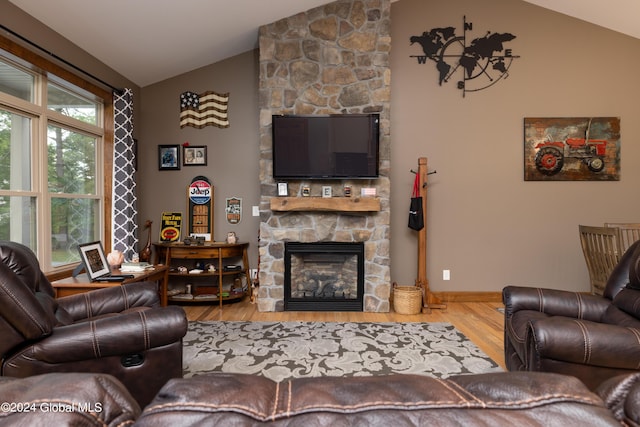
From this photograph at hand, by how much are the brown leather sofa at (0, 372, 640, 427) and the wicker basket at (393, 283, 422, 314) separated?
3295 millimetres

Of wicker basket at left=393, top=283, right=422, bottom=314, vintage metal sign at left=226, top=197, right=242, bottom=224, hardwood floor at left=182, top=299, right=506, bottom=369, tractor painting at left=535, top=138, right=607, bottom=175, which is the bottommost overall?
hardwood floor at left=182, top=299, right=506, bottom=369

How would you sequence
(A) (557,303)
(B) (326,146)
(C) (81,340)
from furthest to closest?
1. (B) (326,146)
2. (A) (557,303)
3. (C) (81,340)

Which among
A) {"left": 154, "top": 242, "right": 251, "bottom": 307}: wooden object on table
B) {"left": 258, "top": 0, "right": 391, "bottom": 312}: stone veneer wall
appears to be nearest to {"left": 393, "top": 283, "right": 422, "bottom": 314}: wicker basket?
{"left": 258, "top": 0, "right": 391, "bottom": 312}: stone veneer wall

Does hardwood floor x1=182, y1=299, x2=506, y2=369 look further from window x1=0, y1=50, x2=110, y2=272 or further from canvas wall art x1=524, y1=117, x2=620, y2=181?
canvas wall art x1=524, y1=117, x2=620, y2=181

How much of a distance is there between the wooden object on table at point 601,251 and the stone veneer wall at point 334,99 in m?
1.93

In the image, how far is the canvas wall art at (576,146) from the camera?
4.21 meters

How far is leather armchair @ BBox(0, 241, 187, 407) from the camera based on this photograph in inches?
56.6

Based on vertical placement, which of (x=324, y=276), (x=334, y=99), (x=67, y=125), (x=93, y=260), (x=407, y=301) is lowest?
(x=407, y=301)

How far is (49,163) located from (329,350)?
3035 millimetres

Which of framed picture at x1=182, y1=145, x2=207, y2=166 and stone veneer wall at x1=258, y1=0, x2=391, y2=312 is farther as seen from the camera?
framed picture at x1=182, y1=145, x2=207, y2=166

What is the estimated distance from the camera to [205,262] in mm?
4332

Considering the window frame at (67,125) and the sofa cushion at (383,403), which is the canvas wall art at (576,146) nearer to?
the sofa cushion at (383,403)

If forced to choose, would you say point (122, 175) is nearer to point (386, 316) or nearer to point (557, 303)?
point (386, 316)

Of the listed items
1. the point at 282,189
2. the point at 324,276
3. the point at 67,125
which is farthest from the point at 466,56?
the point at 67,125
